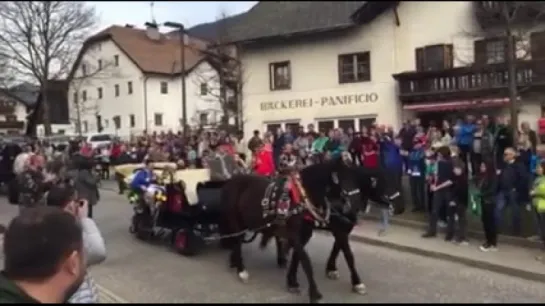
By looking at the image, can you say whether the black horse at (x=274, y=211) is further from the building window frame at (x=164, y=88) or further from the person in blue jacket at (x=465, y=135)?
the building window frame at (x=164, y=88)

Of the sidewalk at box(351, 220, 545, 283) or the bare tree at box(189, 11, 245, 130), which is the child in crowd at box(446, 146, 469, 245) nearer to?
the sidewalk at box(351, 220, 545, 283)

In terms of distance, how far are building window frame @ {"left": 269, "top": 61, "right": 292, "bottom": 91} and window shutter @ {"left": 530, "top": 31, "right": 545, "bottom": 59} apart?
1008cm

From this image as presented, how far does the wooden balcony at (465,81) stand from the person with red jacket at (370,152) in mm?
7559

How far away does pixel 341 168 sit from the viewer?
749cm

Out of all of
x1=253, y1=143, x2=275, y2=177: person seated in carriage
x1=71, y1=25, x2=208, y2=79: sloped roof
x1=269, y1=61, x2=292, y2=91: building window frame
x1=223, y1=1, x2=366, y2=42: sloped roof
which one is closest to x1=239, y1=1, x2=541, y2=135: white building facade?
x1=269, y1=61, x2=292, y2=91: building window frame

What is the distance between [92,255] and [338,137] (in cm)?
1179

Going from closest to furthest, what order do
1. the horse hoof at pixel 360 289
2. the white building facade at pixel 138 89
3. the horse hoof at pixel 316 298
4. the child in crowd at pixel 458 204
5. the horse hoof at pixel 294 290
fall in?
the horse hoof at pixel 360 289 → the horse hoof at pixel 316 298 → the horse hoof at pixel 294 290 → the child in crowd at pixel 458 204 → the white building facade at pixel 138 89

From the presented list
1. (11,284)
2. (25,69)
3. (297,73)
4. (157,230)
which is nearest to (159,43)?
(25,69)

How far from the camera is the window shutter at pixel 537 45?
1895 cm

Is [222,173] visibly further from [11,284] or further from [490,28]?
[490,28]

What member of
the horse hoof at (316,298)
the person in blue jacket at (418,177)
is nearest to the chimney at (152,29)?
the person in blue jacket at (418,177)

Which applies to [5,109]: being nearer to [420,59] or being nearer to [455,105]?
[455,105]

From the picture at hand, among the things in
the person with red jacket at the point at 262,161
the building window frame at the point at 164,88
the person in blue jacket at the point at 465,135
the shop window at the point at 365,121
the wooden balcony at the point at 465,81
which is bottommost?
the person with red jacket at the point at 262,161

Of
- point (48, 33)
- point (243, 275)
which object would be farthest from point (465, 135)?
point (48, 33)
